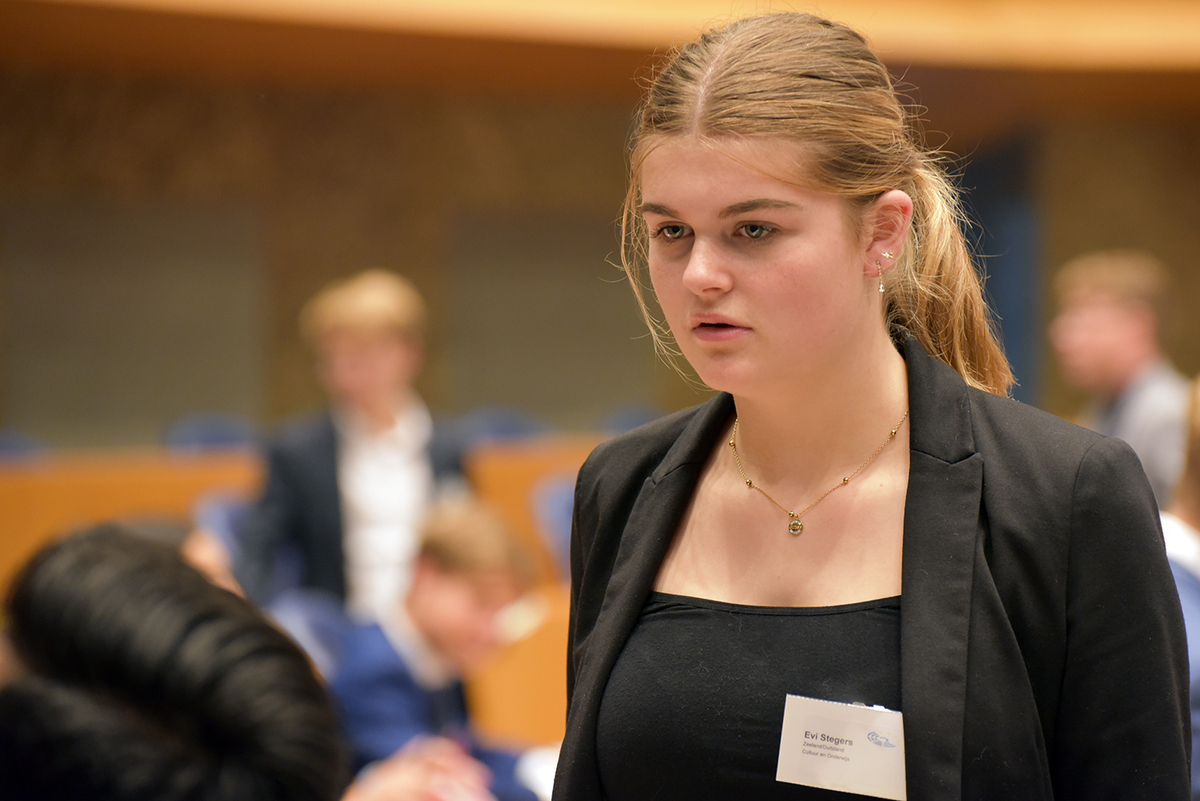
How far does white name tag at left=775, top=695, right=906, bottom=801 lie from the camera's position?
104cm

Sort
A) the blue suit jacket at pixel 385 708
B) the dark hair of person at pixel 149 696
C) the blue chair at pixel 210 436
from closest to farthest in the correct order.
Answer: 1. the dark hair of person at pixel 149 696
2. the blue suit jacket at pixel 385 708
3. the blue chair at pixel 210 436

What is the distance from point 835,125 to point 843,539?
0.43m

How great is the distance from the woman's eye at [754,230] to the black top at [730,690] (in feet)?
1.26

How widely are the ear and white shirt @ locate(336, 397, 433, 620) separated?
275 centimetres

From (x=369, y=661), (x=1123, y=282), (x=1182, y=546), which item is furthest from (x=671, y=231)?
(x=1123, y=282)

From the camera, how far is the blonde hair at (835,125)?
43.2 inches

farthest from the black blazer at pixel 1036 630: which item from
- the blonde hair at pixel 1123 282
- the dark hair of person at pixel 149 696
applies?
the blonde hair at pixel 1123 282

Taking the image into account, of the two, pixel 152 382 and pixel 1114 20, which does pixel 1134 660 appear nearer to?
pixel 1114 20

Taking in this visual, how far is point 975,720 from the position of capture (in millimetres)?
1026

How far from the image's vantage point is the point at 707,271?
1.09m

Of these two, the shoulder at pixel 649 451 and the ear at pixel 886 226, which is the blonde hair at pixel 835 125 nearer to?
the ear at pixel 886 226

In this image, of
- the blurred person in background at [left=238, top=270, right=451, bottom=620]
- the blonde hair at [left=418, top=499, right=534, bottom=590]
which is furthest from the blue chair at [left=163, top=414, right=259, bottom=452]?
the blonde hair at [left=418, top=499, right=534, bottom=590]

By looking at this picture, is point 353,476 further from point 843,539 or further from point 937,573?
point 937,573

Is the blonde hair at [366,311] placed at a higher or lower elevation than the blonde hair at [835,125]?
higher
